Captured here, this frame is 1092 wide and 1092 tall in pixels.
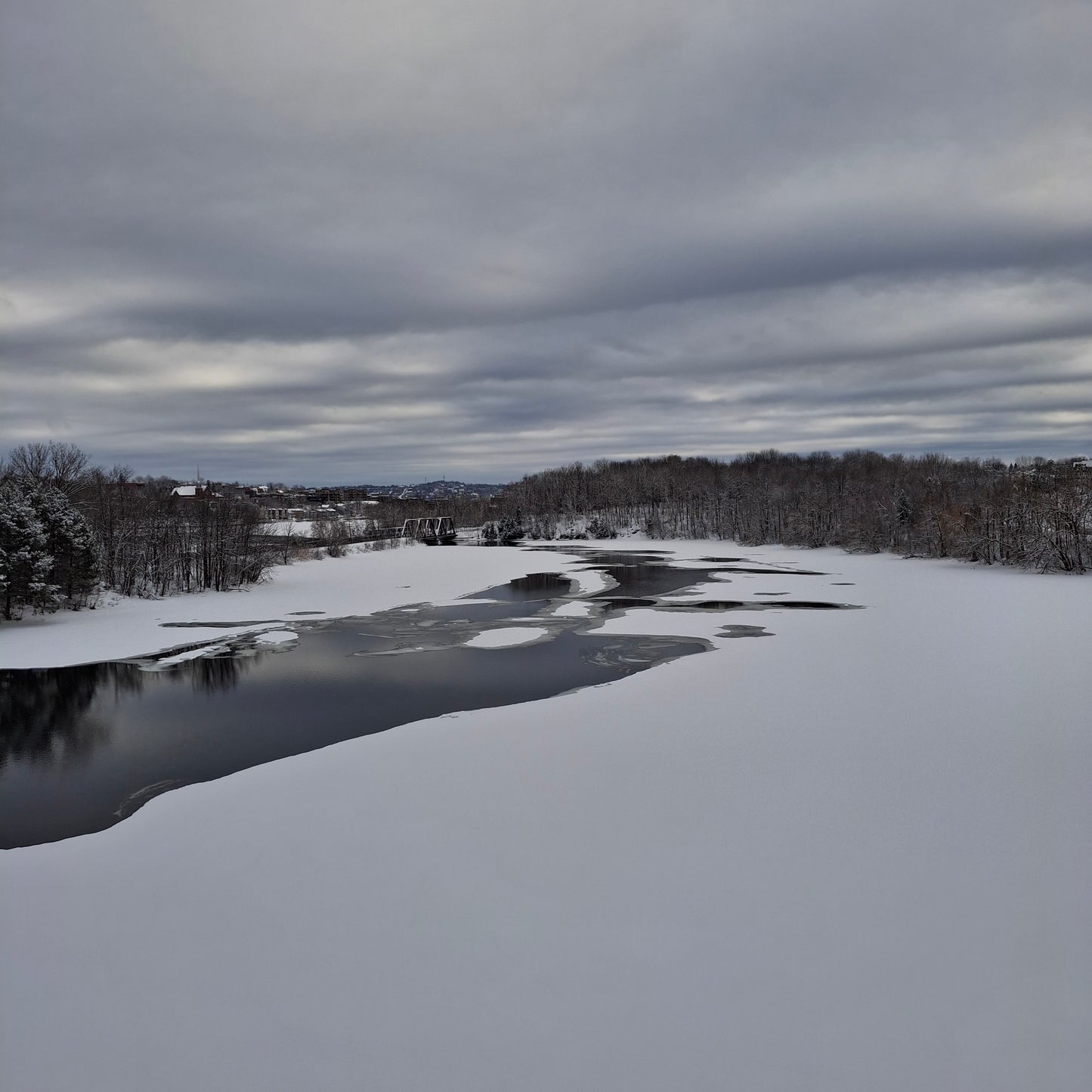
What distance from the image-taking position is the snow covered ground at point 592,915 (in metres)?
4.10

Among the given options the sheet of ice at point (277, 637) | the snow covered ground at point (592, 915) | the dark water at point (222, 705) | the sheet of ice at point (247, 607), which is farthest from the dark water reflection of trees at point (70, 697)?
the snow covered ground at point (592, 915)

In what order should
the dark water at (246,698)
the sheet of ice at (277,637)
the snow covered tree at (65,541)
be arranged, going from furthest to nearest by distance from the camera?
1. the snow covered tree at (65,541)
2. the sheet of ice at (277,637)
3. the dark water at (246,698)

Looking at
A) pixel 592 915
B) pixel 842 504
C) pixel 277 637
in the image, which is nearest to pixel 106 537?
pixel 277 637

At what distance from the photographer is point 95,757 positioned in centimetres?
1009

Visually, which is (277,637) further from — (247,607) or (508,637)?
(247,607)

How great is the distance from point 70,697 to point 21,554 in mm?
10570

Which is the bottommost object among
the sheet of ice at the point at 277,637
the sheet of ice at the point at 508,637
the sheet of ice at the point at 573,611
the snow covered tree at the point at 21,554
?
the sheet of ice at the point at 277,637

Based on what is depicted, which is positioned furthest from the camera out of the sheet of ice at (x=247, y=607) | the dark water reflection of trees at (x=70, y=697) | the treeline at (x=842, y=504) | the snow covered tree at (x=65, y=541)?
the treeline at (x=842, y=504)

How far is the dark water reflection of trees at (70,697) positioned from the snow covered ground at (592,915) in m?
3.58

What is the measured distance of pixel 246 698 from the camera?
1338 cm

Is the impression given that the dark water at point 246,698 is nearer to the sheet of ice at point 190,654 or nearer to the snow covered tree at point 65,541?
the sheet of ice at point 190,654

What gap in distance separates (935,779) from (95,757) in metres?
10.8

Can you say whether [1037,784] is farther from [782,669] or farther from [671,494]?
[671,494]

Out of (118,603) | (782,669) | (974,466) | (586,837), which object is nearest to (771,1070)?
(586,837)
